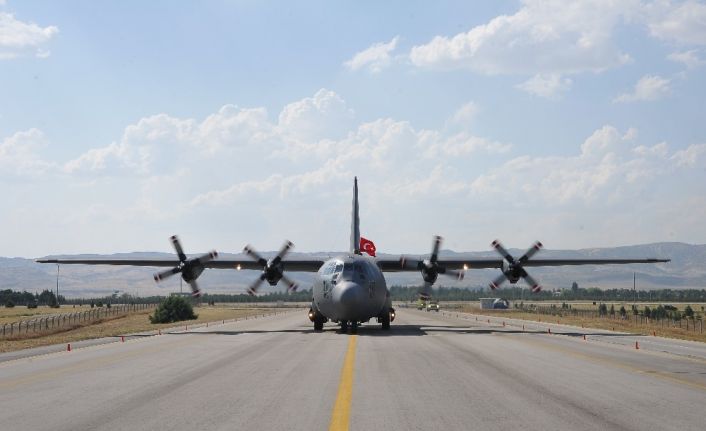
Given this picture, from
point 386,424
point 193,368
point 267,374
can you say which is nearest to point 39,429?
point 386,424

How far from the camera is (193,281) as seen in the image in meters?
46.2

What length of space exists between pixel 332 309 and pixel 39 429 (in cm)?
2573

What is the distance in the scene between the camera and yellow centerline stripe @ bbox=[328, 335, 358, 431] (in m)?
11.7

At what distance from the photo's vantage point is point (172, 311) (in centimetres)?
8012

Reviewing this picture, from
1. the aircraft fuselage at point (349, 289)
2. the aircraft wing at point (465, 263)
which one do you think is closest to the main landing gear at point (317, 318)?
the aircraft fuselage at point (349, 289)

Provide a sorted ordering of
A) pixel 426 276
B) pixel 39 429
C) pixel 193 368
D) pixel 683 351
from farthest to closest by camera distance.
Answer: pixel 426 276
pixel 683 351
pixel 193 368
pixel 39 429

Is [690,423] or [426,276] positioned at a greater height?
[426,276]

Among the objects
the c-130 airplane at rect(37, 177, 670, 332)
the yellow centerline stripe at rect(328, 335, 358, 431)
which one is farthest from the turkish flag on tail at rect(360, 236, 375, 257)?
the yellow centerline stripe at rect(328, 335, 358, 431)

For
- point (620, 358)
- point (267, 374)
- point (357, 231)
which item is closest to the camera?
point (267, 374)

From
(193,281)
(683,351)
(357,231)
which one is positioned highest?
(357,231)

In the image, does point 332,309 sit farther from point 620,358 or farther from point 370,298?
point 620,358

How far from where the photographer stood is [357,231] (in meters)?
50.8

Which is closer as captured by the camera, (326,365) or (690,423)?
(690,423)

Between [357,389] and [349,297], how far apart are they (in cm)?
1936
